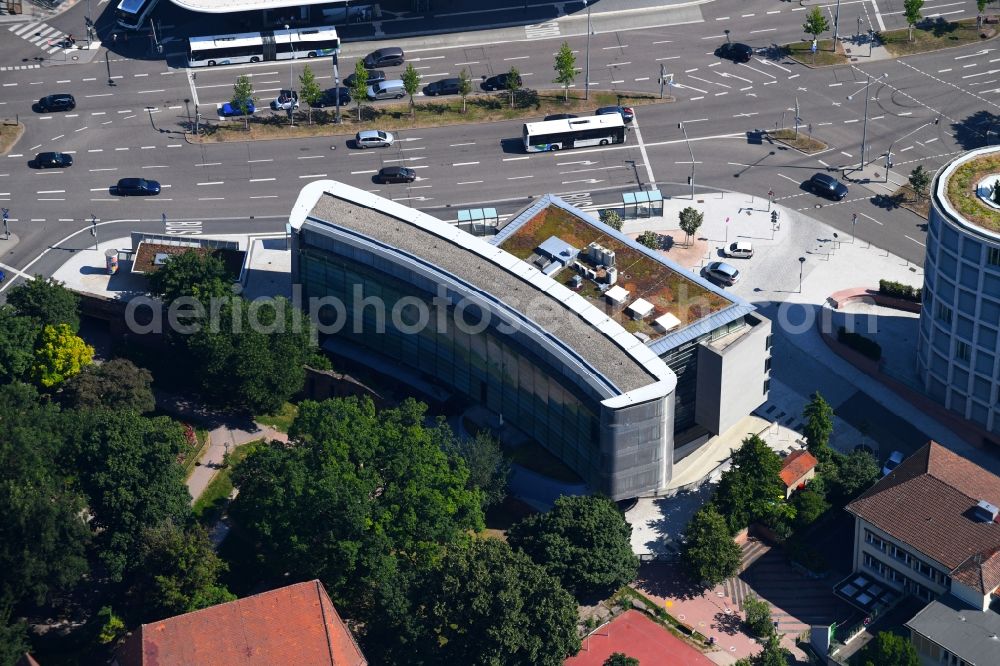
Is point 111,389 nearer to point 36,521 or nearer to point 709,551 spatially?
point 36,521

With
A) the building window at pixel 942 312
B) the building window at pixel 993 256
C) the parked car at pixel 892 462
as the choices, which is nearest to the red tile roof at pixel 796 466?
the parked car at pixel 892 462

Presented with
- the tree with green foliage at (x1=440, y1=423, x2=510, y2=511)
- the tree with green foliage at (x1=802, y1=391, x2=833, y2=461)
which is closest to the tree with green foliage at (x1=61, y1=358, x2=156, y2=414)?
the tree with green foliage at (x1=440, y1=423, x2=510, y2=511)

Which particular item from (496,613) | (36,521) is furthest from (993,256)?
(36,521)

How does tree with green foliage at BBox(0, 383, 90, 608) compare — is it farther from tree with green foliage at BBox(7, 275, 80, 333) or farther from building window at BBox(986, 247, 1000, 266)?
building window at BBox(986, 247, 1000, 266)

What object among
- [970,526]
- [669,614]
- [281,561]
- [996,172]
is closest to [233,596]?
[281,561]

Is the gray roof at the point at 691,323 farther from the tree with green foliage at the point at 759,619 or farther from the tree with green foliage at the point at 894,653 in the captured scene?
the tree with green foliage at the point at 894,653

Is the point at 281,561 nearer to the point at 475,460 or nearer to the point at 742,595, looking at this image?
the point at 475,460
